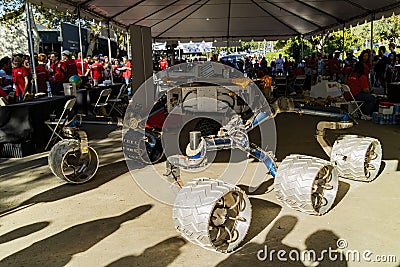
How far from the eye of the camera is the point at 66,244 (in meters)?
3.30

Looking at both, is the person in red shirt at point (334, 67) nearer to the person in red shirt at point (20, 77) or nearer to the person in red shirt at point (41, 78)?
the person in red shirt at point (41, 78)

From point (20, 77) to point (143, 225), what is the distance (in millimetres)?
6065

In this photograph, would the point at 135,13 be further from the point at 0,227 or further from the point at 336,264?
the point at 336,264

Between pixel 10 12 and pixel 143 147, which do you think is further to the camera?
pixel 10 12

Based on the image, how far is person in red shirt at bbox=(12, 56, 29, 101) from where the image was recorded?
8367mm

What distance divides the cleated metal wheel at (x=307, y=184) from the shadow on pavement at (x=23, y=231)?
7.17ft

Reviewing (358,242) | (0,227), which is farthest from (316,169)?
(0,227)

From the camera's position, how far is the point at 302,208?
3.65 metres

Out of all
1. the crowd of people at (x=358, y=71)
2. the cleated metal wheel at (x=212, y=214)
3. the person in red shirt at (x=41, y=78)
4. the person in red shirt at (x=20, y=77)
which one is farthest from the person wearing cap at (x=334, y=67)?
the cleated metal wheel at (x=212, y=214)

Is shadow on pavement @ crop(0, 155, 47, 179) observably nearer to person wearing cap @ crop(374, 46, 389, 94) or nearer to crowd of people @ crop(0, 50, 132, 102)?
crowd of people @ crop(0, 50, 132, 102)

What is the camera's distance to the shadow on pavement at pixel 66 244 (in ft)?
9.99

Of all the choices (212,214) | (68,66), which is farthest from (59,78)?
(212,214)

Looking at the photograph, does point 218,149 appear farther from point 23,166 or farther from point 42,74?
point 42,74

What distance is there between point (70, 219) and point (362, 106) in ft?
24.9
